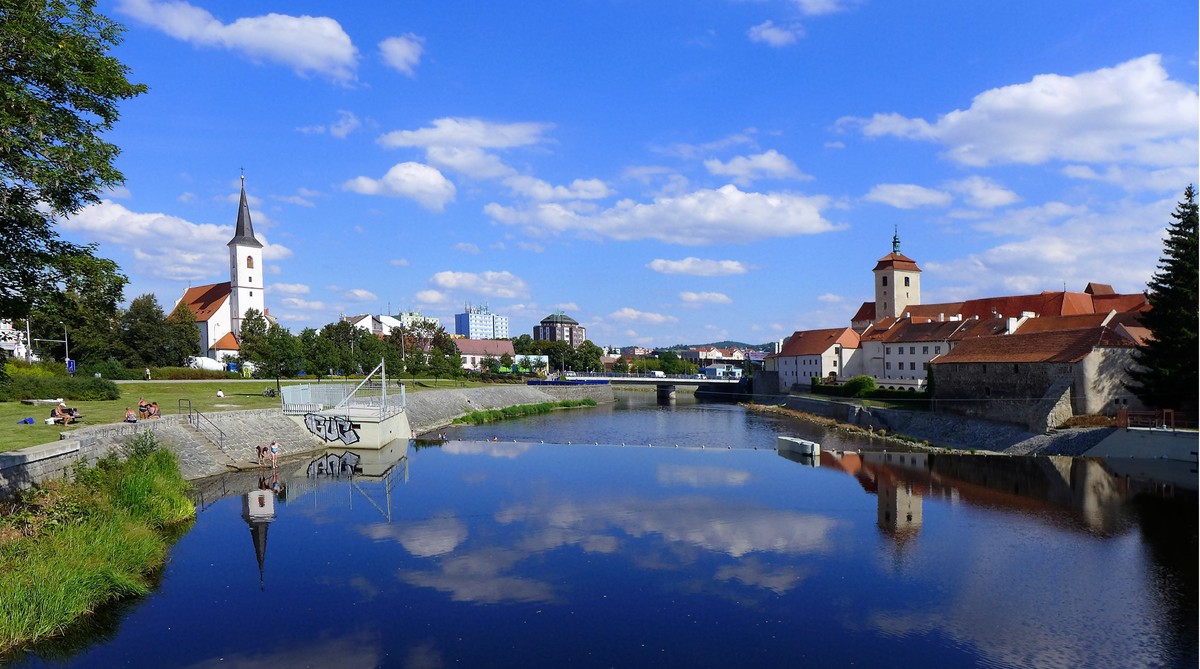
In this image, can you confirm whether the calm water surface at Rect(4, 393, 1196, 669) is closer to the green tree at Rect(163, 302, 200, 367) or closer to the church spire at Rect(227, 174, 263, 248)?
the green tree at Rect(163, 302, 200, 367)

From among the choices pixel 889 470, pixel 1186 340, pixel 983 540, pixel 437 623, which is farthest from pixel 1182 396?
pixel 437 623

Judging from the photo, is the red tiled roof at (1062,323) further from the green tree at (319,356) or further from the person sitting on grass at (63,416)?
the person sitting on grass at (63,416)

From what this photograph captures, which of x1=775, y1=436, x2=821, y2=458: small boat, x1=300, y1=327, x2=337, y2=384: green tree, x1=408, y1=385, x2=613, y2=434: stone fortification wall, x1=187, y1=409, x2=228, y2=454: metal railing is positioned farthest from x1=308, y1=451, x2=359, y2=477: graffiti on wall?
x1=300, y1=327, x2=337, y2=384: green tree

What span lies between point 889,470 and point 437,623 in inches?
1141

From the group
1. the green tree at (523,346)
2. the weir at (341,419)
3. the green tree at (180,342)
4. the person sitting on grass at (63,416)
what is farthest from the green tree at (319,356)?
the green tree at (523,346)

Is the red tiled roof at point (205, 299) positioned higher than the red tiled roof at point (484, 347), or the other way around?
the red tiled roof at point (205, 299)

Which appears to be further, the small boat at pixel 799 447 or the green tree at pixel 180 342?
the green tree at pixel 180 342

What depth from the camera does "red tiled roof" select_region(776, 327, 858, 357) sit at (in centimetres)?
8725

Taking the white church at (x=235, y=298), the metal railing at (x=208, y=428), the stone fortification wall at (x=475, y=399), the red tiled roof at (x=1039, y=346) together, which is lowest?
the stone fortification wall at (x=475, y=399)

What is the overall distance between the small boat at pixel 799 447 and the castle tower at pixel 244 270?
3066 inches

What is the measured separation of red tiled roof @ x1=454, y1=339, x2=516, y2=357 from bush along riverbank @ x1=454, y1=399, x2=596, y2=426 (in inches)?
2296

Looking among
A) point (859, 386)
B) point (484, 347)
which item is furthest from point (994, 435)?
point (484, 347)

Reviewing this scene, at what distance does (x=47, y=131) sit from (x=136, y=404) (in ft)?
114

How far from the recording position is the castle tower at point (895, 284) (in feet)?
322
